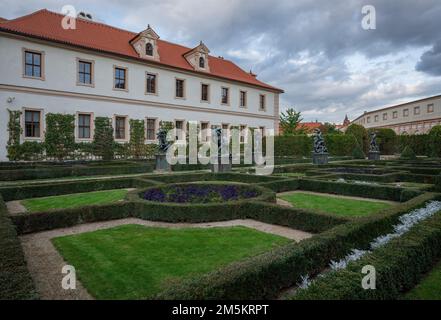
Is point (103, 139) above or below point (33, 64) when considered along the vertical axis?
below

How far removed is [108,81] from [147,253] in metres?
19.3

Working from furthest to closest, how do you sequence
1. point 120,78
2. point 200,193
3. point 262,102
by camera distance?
point 262,102
point 120,78
point 200,193

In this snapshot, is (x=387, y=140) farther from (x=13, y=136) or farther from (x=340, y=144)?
(x=13, y=136)

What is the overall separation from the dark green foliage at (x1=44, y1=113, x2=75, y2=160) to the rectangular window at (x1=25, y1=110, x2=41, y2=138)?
0.59m

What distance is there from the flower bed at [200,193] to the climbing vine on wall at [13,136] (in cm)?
1318

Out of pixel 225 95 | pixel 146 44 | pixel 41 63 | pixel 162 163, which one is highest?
pixel 146 44

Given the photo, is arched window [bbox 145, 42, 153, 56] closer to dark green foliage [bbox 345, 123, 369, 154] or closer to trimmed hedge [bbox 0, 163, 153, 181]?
trimmed hedge [bbox 0, 163, 153, 181]

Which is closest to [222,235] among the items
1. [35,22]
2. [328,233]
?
[328,233]

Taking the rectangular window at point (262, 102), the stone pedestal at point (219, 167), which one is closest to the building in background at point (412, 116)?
the rectangular window at point (262, 102)

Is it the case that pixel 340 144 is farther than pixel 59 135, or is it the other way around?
pixel 340 144

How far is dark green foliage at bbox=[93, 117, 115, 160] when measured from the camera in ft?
63.7

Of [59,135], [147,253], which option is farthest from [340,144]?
[147,253]

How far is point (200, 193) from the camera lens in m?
8.91
